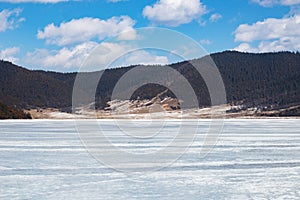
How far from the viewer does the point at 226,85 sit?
114188 millimetres

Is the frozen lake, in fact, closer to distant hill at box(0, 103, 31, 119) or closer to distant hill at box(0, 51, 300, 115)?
distant hill at box(0, 103, 31, 119)

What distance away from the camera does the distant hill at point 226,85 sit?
325 feet

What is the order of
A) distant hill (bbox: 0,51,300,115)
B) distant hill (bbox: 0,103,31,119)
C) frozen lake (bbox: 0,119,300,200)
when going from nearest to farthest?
frozen lake (bbox: 0,119,300,200)
distant hill (bbox: 0,103,31,119)
distant hill (bbox: 0,51,300,115)

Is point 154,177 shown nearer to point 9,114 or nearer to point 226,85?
point 9,114

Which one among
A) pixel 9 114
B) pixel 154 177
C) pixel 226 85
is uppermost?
pixel 226 85

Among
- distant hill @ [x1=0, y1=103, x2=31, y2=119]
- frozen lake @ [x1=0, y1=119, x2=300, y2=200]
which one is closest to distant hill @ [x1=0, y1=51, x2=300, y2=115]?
distant hill @ [x1=0, y1=103, x2=31, y2=119]

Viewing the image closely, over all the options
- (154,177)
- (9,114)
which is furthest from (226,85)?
(154,177)

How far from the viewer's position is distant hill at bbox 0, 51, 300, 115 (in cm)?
9919

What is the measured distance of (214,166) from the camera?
33.2 ft

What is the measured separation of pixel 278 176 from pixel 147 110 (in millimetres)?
84462

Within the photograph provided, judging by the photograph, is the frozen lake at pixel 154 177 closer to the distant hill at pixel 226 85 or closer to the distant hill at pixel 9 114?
the distant hill at pixel 9 114

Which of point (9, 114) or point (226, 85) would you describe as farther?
point (226, 85)

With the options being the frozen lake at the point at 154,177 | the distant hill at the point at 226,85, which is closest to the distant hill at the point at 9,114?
the distant hill at the point at 226,85

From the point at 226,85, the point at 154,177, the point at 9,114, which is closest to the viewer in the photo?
the point at 154,177
